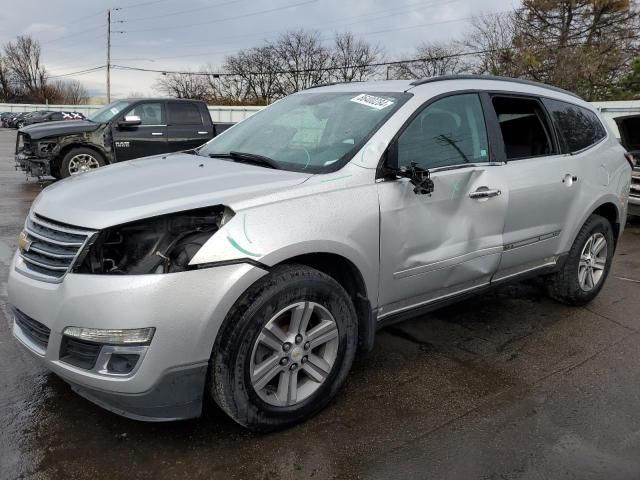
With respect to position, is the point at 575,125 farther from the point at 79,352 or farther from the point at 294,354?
the point at 79,352

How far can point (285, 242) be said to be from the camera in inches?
99.5

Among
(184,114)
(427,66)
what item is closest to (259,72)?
(427,66)

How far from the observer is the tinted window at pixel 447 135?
3238 mm

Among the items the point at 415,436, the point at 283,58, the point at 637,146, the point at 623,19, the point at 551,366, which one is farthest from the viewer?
the point at 283,58

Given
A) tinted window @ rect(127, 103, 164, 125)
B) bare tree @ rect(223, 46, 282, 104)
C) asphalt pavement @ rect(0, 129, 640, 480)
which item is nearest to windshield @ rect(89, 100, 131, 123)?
tinted window @ rect(127, 103, 164, 125)

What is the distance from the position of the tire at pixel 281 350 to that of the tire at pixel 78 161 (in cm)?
874

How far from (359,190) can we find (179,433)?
59.6 inches

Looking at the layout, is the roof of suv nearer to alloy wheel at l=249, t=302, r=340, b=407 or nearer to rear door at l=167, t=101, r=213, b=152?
alloy wheel at l=249, t=302, r=340, b=407

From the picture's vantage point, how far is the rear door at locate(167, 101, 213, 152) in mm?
11062

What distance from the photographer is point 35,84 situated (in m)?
90.1

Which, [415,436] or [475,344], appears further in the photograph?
[475,344]

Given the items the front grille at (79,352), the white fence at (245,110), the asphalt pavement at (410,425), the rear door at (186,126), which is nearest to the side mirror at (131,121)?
the rear door at (186,126)

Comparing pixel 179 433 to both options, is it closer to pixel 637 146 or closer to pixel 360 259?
pixel 360 259

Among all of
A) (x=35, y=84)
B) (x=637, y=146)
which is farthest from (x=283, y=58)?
(x=637, y=146)
